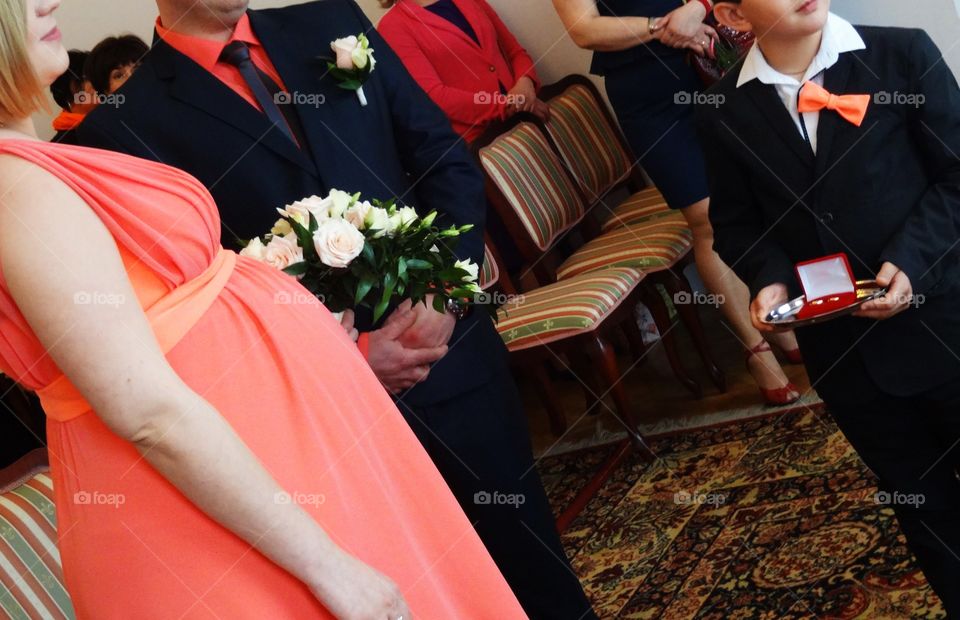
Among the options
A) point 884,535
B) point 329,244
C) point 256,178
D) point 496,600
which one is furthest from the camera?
point 884,535

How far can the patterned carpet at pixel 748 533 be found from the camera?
2883 millimetres

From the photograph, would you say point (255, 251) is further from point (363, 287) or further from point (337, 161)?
point (337, 161)

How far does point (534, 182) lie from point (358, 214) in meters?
2.56

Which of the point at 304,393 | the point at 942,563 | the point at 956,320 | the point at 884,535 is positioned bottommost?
the point at 884,535

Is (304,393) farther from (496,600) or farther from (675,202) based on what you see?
(675,202)

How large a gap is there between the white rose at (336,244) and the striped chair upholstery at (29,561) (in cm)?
76

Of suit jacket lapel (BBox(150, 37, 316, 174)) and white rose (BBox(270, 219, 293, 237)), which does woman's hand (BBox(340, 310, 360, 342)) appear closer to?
white rose (BBox(270, 219, 293, 237))

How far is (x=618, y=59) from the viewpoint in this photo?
411cm

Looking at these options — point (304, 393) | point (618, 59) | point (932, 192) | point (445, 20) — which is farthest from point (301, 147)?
point (445, 20)

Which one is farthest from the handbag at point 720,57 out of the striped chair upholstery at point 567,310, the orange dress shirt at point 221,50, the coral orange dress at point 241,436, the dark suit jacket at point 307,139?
the coral orange dress at point 241,436

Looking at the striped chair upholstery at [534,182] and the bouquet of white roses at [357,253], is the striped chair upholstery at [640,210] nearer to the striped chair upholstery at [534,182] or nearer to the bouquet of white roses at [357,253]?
the striped chair upholstery at [534,182]

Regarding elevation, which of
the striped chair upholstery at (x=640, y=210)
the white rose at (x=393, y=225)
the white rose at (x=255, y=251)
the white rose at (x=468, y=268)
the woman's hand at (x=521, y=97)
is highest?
the white rose at (x=255, y=251)

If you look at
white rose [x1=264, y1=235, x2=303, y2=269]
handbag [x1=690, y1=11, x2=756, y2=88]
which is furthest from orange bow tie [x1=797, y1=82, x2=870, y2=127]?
handbag [x1=690, y1=11, x2=756, y2=88]

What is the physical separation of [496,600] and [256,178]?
37.7 inches
